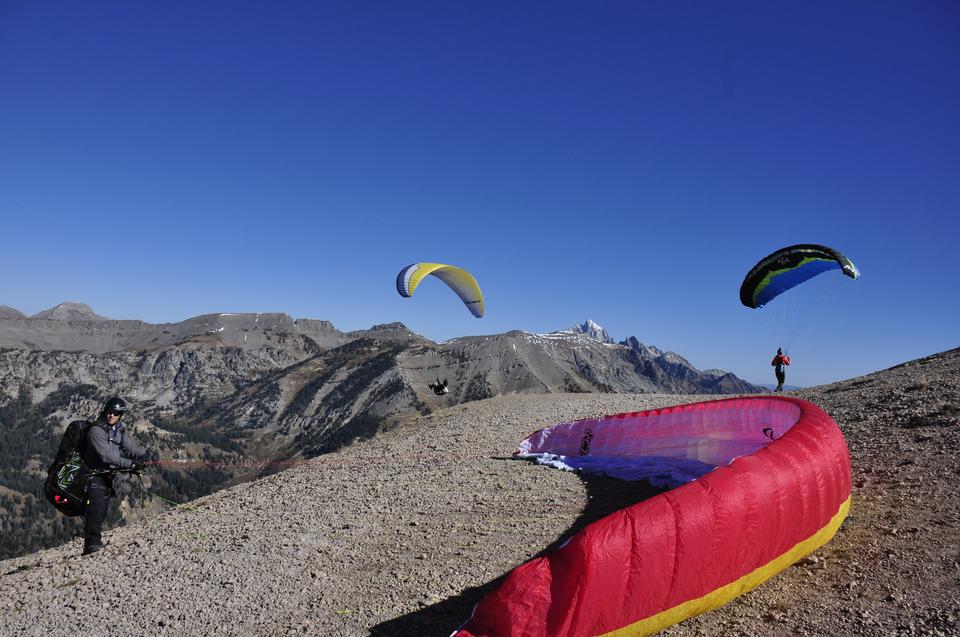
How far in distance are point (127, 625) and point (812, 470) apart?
877 centimetres

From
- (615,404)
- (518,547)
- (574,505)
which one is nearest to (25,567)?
(518,547)

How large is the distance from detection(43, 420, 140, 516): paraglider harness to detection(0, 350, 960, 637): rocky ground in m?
0.94

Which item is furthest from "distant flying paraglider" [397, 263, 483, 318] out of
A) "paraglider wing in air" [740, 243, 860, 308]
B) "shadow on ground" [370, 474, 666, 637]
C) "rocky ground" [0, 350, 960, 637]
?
"shadow on ground" [370, 474, 666, 637]

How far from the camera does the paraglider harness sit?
8734 mm

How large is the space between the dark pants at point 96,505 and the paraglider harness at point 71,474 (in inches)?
3.1

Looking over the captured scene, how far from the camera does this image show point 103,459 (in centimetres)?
884

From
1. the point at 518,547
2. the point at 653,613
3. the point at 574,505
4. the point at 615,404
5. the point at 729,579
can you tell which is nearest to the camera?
the point at 653,613

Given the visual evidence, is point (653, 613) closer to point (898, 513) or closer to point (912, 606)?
point (912, 606)

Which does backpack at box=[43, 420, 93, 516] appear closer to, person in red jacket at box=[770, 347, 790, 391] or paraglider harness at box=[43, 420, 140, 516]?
paraglider harness at box=[43, 420, 140, 516]

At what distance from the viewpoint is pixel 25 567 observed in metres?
9.26

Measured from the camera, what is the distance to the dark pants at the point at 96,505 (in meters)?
8.92

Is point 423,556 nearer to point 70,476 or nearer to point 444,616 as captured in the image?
point 444,616

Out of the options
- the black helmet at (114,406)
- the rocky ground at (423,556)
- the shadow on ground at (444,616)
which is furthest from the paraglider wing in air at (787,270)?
the black helmet at (114,406)

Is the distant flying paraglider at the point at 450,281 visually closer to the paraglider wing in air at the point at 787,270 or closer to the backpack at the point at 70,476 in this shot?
the paraglider wing in air at the point at 787,270
